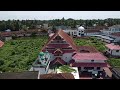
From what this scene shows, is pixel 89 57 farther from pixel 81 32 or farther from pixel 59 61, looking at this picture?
pixel 81 32

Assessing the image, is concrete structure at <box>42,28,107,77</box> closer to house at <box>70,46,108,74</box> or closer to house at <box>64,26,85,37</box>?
house at <box>70,46,108,74</box>

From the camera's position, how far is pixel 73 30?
104 ft

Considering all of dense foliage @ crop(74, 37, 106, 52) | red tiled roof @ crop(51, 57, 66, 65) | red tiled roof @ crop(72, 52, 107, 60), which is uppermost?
red tiled roof @ crop(72, 52, 107, 60)

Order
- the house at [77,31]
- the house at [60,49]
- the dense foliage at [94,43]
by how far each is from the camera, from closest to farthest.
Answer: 1. the house at [60,49]
2. the dense foliage at [94,43]
3. the house at [77,31]

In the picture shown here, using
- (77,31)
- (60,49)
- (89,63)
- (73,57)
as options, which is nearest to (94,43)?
(77,31)

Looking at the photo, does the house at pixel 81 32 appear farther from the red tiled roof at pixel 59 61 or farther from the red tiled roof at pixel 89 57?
the red tiled roof at pixel 89 57

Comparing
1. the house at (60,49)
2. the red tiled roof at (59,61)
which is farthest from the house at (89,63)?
the house at (60,49)

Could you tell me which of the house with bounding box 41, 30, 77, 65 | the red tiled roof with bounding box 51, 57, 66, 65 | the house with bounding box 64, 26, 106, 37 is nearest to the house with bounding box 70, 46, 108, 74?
the red tiled roof with bounding box 51, 57, 66, 65

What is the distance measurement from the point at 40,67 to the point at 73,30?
21.1 m

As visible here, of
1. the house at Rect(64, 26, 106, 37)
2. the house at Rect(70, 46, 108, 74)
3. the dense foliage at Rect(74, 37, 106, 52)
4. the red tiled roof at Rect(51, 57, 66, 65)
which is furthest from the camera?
the house at Rect(64, 26, 106, 37)
